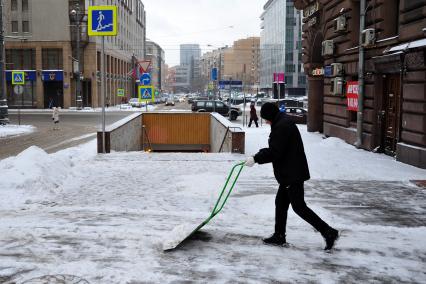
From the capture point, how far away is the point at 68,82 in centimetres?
5403

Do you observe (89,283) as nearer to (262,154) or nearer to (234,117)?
(262,154)

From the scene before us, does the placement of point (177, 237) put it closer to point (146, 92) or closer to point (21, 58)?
point (146, 92)

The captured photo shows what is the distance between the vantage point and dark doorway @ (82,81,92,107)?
57.4m

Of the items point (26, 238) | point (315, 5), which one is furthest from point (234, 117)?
point (26, 238)

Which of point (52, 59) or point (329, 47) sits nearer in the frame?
point (329, 47)

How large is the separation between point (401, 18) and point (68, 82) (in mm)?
45987

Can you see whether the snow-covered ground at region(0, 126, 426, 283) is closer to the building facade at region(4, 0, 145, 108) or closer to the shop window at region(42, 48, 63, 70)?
the building facade at region(4, 0, 145, 108)

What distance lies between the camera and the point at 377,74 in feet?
50.0

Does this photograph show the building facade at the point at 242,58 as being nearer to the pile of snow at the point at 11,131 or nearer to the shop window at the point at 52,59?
the shop window at the point at 52,59

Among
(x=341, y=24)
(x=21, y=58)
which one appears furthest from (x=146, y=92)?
(x=21, y=58)

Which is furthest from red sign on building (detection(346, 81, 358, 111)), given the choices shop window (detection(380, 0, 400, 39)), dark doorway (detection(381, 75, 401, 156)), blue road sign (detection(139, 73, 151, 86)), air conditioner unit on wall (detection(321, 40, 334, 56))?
blue road sign (detection(139, 73, 151, 86))

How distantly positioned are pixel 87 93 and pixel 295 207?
2168 inches

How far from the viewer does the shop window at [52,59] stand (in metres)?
54.8

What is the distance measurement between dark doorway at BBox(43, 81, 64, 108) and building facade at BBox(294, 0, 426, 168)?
38.9 metres
